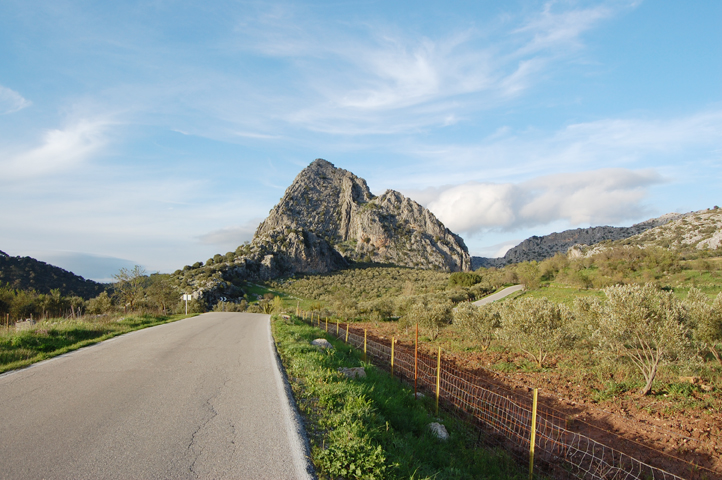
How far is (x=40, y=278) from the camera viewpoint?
157 ft

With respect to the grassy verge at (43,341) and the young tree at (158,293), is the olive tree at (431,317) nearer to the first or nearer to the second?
the grassy verge at (43,341)

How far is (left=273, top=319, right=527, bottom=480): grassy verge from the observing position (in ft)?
→ 13.6

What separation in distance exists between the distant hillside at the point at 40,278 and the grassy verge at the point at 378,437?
51.6 m

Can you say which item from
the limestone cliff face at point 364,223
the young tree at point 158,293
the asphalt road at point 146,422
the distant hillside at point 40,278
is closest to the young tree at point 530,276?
the young tree at point 158,293

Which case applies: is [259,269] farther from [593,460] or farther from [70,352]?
[593,460]

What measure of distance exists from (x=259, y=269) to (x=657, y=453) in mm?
84088

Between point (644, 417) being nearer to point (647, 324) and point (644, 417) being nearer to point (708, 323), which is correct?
point (647, 324)

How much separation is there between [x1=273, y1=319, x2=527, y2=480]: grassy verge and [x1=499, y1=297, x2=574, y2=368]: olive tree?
804cm

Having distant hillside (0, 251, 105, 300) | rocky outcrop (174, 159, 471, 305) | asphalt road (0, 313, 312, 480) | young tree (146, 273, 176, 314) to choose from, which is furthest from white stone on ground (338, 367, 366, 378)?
rocky outcrop (174, 159, 471, 305)

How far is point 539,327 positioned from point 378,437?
1231 centimetres

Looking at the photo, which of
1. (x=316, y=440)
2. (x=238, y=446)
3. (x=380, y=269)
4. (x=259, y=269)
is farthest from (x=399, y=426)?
(x=380, y=269)

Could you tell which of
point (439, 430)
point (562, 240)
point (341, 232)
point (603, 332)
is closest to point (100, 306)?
point (439, 430)

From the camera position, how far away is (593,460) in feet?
24.1

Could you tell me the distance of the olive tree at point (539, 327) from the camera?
14.6 meters
